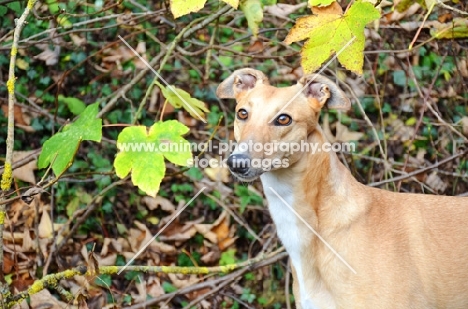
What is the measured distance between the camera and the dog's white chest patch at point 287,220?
4324mm

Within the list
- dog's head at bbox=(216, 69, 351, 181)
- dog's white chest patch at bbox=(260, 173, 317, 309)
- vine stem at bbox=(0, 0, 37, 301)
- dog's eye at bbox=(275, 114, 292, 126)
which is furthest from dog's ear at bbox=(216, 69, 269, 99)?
vine stem at bbox=(0, 0, 37, 301)

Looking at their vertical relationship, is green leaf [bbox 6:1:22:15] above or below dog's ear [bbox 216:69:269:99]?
below

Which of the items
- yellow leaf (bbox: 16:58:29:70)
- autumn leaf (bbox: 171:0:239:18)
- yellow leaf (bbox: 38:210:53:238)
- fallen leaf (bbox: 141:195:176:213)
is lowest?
fallen leaf (bbox: 141:195:176:213)

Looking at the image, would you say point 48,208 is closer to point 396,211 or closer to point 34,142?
point 34,142

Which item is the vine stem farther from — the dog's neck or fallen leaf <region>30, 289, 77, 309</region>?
fallen leaf <region>30, 289, 77, 309</region>

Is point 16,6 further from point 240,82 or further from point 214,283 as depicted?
point 214,283

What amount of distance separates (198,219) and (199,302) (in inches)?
48.2

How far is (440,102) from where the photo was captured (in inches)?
312

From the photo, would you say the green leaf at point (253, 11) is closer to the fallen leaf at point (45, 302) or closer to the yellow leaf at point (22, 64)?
the fallen leaf at point (45, 302)

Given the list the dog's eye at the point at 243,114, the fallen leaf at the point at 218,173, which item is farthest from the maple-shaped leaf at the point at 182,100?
the fallen leaf at the point at 218,173

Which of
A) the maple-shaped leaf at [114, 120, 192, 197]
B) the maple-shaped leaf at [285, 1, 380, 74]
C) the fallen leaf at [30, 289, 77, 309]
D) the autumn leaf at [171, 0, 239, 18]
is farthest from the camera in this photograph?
the fallen leaf at [30, 289, 77, 309]

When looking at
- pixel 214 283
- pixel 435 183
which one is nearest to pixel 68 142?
pixel 214 283

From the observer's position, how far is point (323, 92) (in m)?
4.39

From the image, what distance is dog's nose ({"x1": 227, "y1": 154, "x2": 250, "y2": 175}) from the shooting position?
149 inches
